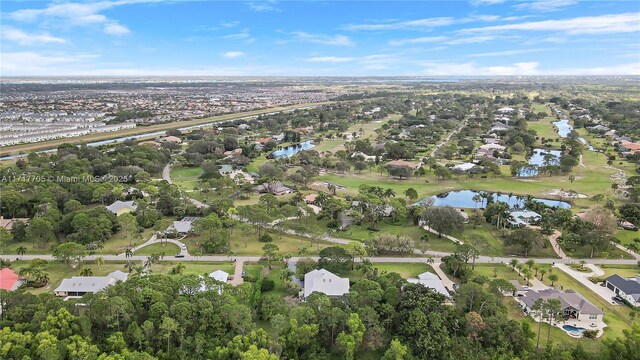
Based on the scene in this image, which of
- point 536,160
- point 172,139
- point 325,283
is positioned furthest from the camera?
point 172,139

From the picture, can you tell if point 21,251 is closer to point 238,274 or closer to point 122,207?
point 122,207

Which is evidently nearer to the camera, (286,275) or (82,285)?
(82,285)

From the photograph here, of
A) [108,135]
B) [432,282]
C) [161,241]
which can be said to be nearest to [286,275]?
[432,282]

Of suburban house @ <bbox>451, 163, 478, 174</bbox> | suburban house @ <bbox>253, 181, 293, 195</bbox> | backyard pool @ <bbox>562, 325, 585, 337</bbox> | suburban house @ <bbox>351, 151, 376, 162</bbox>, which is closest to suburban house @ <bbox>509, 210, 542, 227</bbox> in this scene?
backyard pool @ <bbox>562, 325, 585, 337</bbox>

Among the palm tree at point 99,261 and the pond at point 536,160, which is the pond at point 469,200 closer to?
A: the pond at point 536,160

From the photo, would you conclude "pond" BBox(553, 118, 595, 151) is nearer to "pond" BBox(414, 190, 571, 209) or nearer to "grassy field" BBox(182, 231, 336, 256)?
"pond" BBox(414, 190, 571, 209)

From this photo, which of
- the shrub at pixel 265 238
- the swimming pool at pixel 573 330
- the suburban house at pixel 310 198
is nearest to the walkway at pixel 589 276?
the swimming pool at pixel 573 330
